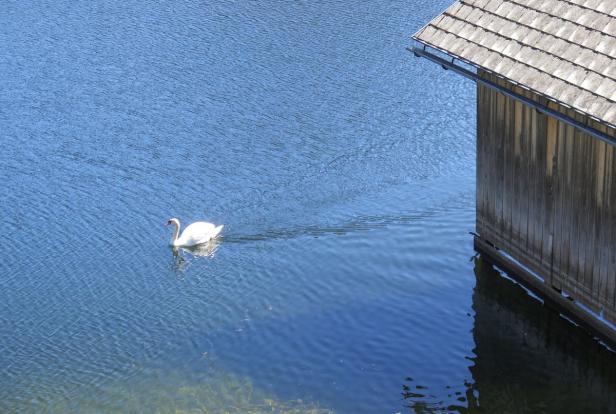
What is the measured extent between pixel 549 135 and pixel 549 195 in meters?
0.82

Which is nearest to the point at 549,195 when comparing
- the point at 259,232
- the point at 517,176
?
the point at 517,176

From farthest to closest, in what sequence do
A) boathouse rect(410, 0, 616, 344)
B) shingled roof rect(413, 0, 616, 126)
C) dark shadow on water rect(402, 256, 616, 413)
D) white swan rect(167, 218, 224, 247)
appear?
white swan rect(167, 218, 224, 247)
dark shadow on water rect(402, 256, 616, 413)
boathouse rect(410, 0, 616, 344)
shingled roof rect(413, 0, 616, 126)

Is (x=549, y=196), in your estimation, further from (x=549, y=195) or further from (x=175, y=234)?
(x=175, y=234)

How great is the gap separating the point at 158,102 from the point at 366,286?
29.2 ft

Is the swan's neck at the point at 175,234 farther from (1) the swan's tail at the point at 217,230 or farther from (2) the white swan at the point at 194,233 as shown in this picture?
(1) the swan's tail at the point at 217,230

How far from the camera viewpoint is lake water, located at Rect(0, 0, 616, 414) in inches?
528

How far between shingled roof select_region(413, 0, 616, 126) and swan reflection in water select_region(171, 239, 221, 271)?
220 inches

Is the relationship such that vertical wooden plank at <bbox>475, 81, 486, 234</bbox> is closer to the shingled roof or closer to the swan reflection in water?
the shingled roof

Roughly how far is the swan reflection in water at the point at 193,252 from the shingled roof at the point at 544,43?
5580 millimetres

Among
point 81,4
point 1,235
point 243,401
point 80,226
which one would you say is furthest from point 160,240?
point 81,4

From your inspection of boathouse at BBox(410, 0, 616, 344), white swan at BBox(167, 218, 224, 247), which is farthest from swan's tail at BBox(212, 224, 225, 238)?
boathouse at BBox(410, 0, 616, 344)

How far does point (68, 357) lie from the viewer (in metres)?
14.5

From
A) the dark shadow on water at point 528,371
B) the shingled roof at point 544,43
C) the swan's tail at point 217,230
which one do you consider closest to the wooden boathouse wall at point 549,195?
the shingled roof at point 544,43

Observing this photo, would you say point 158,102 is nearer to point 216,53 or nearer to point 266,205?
point 216,53
